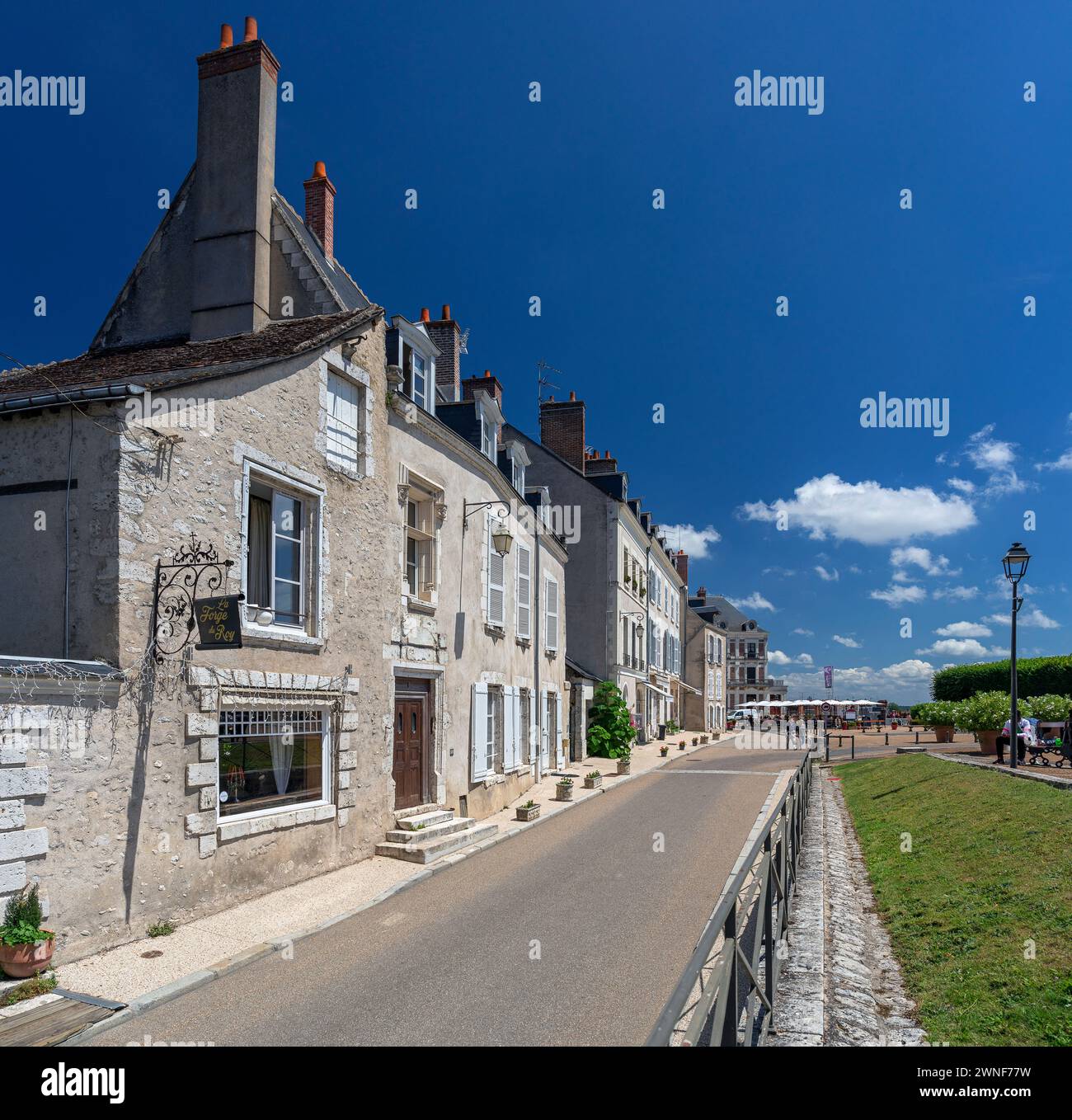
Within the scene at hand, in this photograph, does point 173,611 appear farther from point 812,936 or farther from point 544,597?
point 544,597

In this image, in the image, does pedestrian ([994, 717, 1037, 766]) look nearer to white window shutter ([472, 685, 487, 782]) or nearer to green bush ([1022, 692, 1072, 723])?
green bush ([1022, 692, 1072, 723])

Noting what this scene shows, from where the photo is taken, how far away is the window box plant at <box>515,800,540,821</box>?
14652 millimetres

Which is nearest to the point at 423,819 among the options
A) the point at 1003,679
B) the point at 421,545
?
the point at 421,545

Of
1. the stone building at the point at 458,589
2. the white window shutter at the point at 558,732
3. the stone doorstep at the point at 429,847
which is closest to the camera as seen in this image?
the stone doorstep at the point at 429,847

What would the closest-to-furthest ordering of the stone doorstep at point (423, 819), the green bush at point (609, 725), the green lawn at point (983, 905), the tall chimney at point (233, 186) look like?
the green lawn at point (983, 905) → the tall chimney at point (233, 186) → the stone doorstep at point (423, 819) → the green bush at point (609, 725)

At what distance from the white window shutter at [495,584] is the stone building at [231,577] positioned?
0.54m

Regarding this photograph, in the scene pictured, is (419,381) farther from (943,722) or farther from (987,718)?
(943,722)

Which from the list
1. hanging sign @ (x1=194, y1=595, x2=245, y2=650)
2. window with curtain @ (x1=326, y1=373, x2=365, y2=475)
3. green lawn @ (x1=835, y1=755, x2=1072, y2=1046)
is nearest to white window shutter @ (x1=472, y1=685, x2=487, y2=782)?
window with curtain @ (x1=326, y1=373, x2=365, y2=475)

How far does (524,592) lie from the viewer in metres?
18.7

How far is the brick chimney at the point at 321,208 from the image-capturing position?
46.9 ft

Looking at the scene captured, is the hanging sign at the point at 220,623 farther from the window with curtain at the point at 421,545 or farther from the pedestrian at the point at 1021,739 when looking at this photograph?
the pedestrian at the point at 1021,739

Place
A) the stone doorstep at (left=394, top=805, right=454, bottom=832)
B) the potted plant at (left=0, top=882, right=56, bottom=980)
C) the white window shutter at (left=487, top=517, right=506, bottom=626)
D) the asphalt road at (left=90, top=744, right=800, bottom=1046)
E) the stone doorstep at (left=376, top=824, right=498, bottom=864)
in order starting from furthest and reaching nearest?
the white window shutter at (left=487, top=517, right=506, bottom=626)
the stone doorstep at (left=394, top=805, right=454, bottom=832)
the stone doorstep at (left=376, top=824, right=498, bottom=864)
the potted plant at (left=0, top=882, right=56, bottom=980)
the asphalt road at (left=90, top=744, right=800, bottom=1046)

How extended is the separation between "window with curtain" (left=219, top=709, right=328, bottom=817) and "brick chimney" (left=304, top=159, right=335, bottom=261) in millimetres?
8221

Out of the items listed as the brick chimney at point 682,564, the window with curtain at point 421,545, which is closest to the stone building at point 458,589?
the window with curtain at point 421,545
